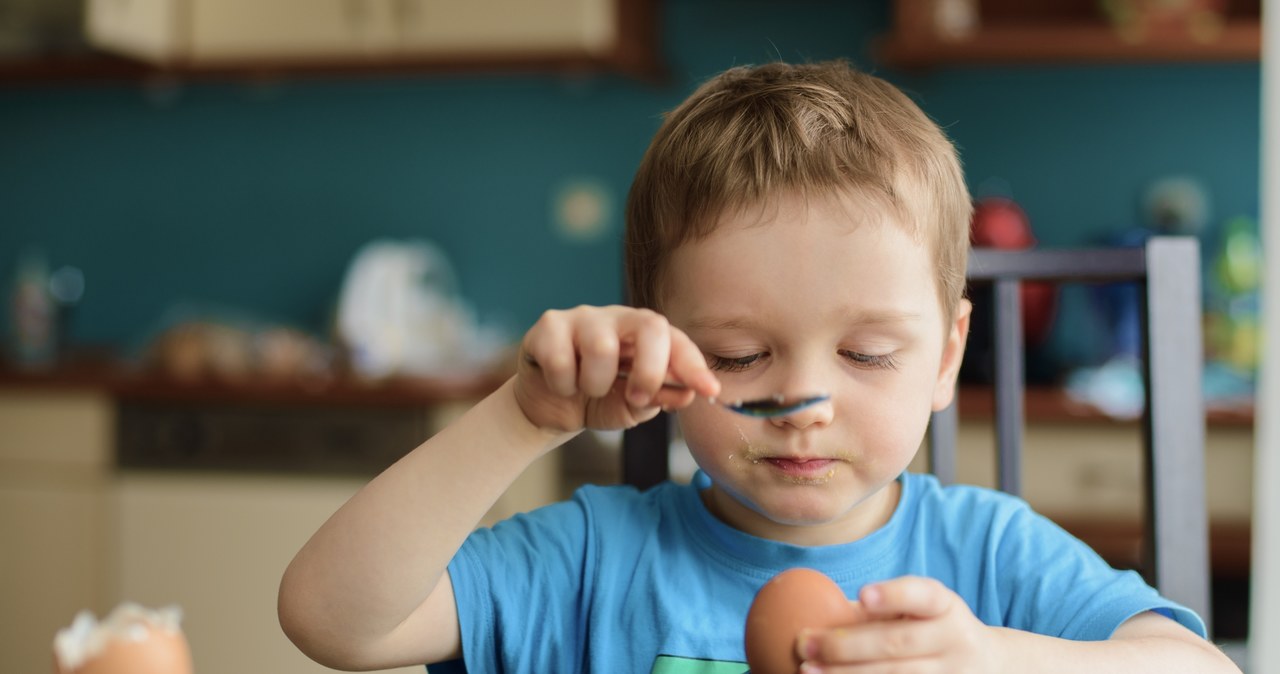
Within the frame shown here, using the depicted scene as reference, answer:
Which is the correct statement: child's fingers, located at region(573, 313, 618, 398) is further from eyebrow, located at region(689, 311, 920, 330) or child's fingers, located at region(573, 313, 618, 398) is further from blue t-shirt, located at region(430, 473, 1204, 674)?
blue t-shirt, located at region(430, 473, 1204, 674)

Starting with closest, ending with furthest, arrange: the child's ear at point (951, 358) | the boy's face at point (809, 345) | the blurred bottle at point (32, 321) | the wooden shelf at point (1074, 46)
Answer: the boy's face at point (809, 345) < the child's ear at point (951, 358) < the wooden shelf at point (1074, 46) < the blurred bottle at point (32, 321)

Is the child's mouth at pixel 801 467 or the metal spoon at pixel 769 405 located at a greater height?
the metal spoon at pixel 769 405

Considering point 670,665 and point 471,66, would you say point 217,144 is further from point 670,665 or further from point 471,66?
point 670,665

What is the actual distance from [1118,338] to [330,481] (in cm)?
167

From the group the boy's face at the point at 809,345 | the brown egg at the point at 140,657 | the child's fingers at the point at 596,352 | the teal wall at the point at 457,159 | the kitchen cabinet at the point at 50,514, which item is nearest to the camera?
the brown egg at the point at 140,657

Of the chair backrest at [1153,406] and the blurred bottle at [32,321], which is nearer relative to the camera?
the chair backrest at [1153,406]

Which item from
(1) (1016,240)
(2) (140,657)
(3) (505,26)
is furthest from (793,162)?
(3) (505,26)

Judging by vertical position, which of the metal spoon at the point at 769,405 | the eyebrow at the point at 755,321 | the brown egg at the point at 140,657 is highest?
the eyebrow at the point at 755,321

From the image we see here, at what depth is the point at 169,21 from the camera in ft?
9.49

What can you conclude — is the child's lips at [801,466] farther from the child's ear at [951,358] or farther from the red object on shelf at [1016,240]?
the red object on shelf at [1016,240]

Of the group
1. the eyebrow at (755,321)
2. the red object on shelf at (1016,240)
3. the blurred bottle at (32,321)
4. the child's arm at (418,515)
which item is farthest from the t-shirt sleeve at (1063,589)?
the blurred bottle at (32,321)

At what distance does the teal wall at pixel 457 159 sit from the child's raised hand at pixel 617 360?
211 cm

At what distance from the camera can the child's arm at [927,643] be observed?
1.83ft

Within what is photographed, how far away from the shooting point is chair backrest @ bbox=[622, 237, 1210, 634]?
939 mm
